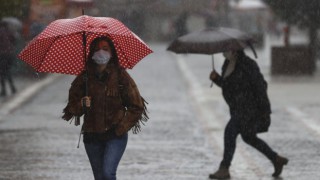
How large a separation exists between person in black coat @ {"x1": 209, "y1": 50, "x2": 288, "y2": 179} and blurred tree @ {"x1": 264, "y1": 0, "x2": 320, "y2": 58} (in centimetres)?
1793

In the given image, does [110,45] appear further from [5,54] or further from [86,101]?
[5,54]

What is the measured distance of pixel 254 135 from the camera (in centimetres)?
1123

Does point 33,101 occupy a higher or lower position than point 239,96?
lower

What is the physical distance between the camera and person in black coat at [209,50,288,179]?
1101 cm

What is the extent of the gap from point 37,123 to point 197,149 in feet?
14.5

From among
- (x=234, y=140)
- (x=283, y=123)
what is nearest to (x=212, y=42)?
(x=234, y=140)

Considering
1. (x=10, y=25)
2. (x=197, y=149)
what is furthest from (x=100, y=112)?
(x=10, y=25)

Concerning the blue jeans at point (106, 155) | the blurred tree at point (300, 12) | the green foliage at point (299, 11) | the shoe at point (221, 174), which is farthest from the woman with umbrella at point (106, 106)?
the green foliage at point (299, 11)

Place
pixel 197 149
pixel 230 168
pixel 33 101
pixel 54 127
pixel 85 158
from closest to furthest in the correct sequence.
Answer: pixel 230 168
pixel 85 158
pixel 197 149
pixel 54 127
pixel 33 101

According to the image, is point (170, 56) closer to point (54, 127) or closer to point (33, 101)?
point (33, 101)

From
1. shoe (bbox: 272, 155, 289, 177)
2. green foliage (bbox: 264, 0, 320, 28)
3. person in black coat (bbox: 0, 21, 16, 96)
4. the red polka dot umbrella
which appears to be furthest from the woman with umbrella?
green foliage (bbox: 264, 0, 320, 28)

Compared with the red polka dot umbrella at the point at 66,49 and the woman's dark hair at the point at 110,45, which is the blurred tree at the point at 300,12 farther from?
the woman's dark hair at the point at 110,45

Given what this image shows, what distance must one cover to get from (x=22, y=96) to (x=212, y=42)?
1239cm

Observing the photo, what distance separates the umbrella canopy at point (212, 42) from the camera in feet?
36.0
